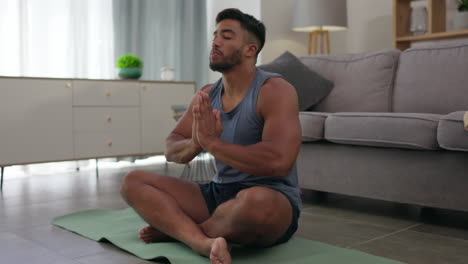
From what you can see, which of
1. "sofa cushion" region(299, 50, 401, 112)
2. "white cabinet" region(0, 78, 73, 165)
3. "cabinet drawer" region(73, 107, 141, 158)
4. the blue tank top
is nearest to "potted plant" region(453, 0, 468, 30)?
"sofa cushion" region(299, 50, 401, 112)

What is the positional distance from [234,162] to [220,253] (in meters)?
0.28

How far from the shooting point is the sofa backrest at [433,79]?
2.83 meters

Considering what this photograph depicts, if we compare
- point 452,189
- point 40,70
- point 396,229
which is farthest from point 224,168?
point 40,70

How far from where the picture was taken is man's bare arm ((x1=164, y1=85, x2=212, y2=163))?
69.4 inches

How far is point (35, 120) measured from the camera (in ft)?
12.8

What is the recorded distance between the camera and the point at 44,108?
394 cm

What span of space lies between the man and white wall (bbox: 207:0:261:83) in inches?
142

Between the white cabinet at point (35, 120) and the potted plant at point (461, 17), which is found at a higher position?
the potted plant at point (461, 17)

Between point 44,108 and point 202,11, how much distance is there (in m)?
2.33

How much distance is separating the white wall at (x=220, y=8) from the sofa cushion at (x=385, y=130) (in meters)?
2.91

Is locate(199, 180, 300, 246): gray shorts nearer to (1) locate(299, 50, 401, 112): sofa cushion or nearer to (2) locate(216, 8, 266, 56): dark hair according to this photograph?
(2) locate(216, 8, 266, 56): dark hair

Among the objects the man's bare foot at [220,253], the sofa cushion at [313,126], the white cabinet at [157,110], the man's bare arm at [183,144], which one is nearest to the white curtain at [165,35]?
the white cabinet at [157,110]

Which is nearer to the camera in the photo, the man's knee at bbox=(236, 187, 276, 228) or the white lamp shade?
the man's knee at bbox=(236, 187, 276, 228)

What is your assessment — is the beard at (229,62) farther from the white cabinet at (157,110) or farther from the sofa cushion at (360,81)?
the white cabinet at (157,110)
